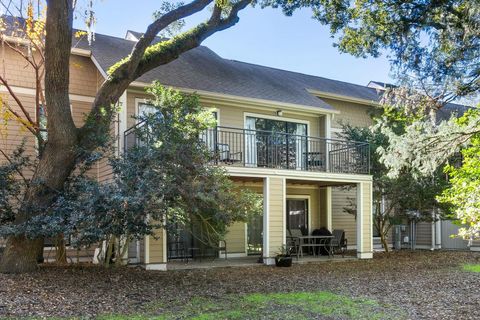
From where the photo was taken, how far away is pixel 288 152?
14383 mm

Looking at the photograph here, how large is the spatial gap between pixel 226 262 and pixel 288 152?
384 cm

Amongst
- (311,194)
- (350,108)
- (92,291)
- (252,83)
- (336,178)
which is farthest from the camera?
(350,108)

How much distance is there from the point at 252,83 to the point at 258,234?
5230 mm

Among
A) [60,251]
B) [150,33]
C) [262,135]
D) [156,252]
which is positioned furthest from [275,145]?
[60,251]

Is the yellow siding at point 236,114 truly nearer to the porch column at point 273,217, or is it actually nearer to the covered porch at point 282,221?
the covered porch at point 282,221

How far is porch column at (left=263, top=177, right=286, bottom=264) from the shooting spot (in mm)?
13023

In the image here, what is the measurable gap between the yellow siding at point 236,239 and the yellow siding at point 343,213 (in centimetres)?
409

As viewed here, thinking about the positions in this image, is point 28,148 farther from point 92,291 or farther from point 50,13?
point 92,291

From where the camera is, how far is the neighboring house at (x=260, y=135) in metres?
12.7

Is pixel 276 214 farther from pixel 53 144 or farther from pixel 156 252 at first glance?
pixel 53 144

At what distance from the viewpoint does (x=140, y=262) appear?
1187 centimetres

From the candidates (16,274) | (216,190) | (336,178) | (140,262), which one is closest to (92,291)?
(16,274)

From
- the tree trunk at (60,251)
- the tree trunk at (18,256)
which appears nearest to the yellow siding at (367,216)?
the tree trunk at (60,251)

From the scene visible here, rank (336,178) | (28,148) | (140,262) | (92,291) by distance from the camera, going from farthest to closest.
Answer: (336,178) → (28,148) → (140,262) → (92,291)
